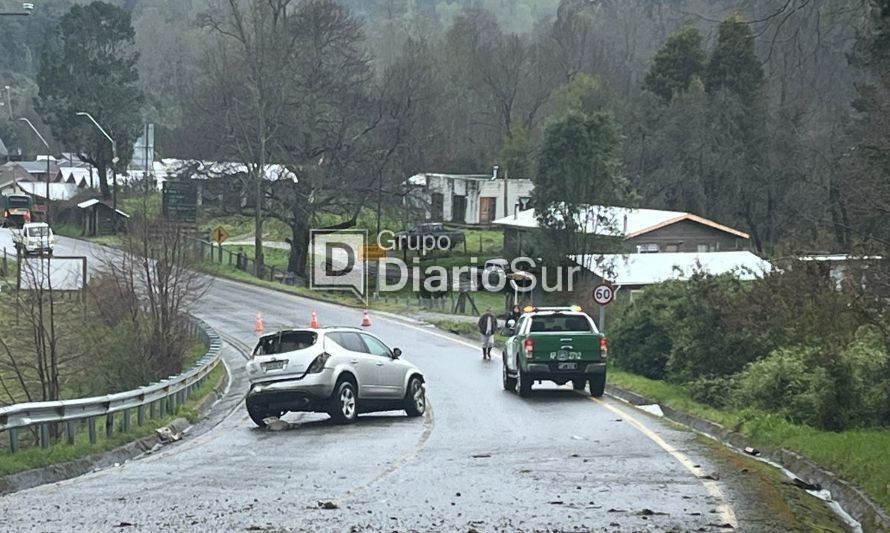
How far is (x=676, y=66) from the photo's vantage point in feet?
254

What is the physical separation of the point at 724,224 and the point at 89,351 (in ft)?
157

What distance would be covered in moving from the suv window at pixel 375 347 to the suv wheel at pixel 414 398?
73cm

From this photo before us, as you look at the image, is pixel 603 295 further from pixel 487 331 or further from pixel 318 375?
pixel 318 375

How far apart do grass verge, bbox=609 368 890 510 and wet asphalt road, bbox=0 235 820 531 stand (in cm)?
99

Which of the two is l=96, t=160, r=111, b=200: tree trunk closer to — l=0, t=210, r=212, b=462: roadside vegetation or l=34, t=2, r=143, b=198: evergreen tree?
l=34, t=2, r=143, b=198: evergreen tree

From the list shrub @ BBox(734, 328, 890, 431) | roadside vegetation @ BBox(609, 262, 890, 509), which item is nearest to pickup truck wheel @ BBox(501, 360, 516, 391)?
roadside vegetation @ BBox(609, 262, 890, 509)

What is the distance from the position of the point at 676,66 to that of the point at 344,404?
195ft

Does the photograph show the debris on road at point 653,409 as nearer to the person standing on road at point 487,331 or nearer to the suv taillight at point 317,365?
the suv taillight at point 317,365

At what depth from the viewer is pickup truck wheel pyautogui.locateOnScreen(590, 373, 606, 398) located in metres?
26.5

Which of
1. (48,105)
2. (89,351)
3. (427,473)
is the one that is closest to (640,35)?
(48,105)

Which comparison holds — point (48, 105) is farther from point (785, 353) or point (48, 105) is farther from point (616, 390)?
point (785, 353)

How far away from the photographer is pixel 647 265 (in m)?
57.6

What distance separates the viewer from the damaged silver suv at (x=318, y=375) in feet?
70.2

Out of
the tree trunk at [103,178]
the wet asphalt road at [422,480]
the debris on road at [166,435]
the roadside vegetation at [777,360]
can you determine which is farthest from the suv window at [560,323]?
the tree trunk at [103,178]
